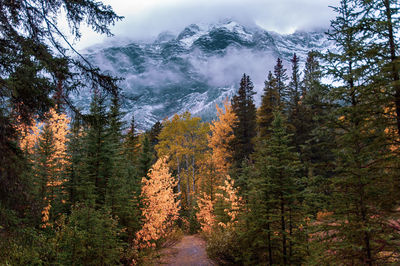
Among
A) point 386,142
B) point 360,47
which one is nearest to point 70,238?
point 386,142

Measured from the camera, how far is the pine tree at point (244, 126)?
2414cm

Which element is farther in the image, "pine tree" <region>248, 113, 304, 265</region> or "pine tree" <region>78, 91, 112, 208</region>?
"pine tree" <region>78, 91, 112, 208</region>

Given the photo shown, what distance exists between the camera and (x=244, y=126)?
26047 millimetres

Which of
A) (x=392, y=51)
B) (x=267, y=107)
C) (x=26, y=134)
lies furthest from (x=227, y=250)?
(x=267, y=107)

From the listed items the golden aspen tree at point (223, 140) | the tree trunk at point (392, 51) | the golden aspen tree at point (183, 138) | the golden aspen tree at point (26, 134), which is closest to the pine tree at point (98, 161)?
the golden aspen tree at point (26, 134)

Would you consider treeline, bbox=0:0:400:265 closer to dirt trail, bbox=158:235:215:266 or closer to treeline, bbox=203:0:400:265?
treeline, bbox=203:0:400:265

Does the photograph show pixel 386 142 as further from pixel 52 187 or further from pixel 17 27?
pixel 52 187

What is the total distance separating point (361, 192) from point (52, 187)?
42.7 ft

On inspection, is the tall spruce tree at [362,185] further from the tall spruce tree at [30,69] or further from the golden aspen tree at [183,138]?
the golden aspen tree at [183,138]

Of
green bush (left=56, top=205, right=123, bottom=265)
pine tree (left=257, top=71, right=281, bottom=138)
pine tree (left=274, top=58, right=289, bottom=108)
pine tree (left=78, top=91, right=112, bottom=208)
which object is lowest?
green bush (left=56, top=205, right=123, bottom=265)

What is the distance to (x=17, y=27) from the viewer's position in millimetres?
4590

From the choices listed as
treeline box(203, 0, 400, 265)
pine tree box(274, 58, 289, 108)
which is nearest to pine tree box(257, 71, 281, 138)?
pine tree box(274, 58, 289, 108)

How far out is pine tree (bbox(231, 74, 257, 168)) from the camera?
2414cm

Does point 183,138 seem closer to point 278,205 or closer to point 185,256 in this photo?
point 185,256
